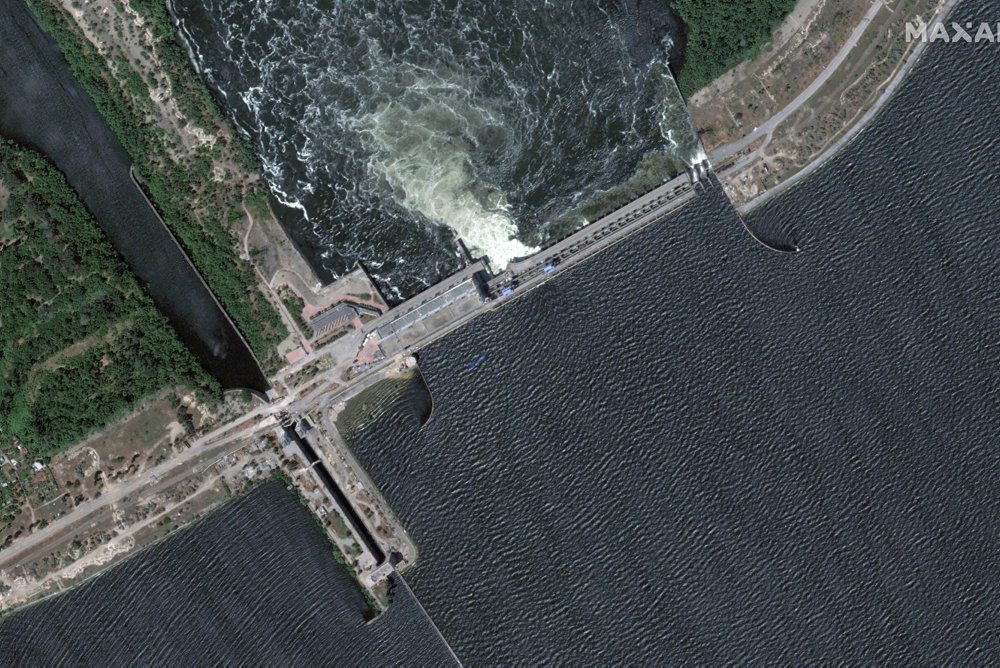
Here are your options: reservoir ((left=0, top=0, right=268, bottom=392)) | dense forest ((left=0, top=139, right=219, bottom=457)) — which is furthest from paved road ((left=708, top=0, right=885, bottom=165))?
dense forest ((left=0, top=139, right=219, bottom=457))

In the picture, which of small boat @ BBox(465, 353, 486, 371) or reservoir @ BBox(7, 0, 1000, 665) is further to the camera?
small boat @ BBox(465, 353, 486, 371)

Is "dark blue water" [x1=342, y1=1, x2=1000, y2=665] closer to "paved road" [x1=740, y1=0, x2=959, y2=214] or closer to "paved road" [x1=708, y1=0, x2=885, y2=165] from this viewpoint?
"paved road" [x1=740, y1=0, x2=959, y2=214]

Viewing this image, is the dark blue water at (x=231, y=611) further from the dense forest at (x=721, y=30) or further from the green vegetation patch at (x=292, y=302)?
the dense forest at (x=721, y=30)

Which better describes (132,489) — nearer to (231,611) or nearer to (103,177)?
(231,611)

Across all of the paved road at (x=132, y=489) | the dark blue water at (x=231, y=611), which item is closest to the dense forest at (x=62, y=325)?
the paved road at (x=132, y=489)

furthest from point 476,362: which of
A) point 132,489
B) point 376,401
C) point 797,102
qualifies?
point 797,102

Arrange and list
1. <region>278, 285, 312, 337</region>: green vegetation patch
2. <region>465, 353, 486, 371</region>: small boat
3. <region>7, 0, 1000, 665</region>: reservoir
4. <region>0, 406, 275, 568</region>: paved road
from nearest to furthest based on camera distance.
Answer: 1. <region>278, 285, 312, 337</region>: green vegetation patch
2. <region>0, 406, 275, 568</region>: paved road
3. <region>7, 0, 1000, 665</region>: reservoir
4. <region>465, 353, 486, 371</region>: small boat
